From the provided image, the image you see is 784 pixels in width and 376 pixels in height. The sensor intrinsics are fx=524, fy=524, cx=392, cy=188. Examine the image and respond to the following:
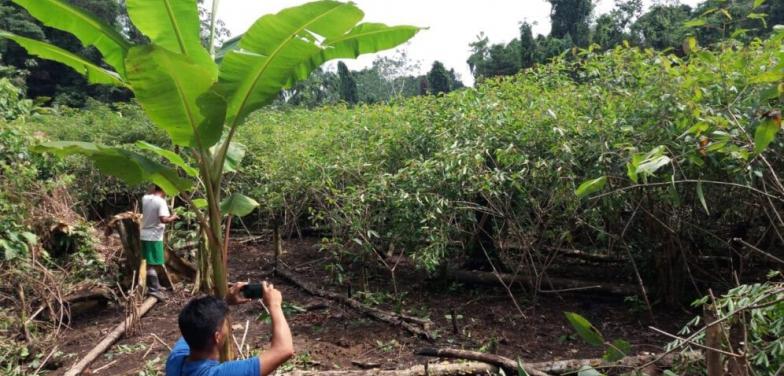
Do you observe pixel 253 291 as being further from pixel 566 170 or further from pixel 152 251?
pixel 152 251

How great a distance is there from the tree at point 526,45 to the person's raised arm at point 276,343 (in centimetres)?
3673

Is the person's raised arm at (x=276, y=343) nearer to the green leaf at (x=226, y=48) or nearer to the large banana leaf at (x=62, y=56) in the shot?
the large banana leaf at (x=62, y=56)

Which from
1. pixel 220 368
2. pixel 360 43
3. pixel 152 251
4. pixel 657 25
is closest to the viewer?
pixel 220 368

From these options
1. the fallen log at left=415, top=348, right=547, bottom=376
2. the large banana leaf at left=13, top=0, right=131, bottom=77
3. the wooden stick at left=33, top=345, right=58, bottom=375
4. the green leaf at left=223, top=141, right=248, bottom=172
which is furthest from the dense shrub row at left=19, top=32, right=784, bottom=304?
the large banana leaf at left=13, top=0, right=131, bottom=77

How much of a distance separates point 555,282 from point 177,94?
16.8 feet

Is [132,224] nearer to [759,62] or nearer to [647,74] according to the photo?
[647,74]

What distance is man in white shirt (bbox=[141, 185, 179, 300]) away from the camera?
6.92m

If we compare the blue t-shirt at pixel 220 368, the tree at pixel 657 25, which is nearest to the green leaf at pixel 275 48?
the blue t-shirt at pixel 220 368

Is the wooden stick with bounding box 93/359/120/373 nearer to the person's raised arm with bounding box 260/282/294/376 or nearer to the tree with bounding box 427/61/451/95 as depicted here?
the person's raised arm with bounding box 260/282/294/376

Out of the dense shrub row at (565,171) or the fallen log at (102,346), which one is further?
the fallen log at (102,346)

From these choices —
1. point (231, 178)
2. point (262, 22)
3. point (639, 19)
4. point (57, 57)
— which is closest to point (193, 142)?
point (262, 22)

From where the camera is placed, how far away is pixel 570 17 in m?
43.5

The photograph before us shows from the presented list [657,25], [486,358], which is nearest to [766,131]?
[486,358]

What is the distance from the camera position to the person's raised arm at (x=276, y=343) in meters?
2.32
